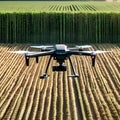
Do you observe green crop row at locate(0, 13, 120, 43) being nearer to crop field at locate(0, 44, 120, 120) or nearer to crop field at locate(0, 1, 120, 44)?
crop field at locate(0, 1, 120, 44)

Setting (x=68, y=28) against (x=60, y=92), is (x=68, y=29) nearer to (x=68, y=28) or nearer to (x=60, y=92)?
(x=68, y=28)

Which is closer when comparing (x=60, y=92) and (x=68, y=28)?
(x=60, y=92)

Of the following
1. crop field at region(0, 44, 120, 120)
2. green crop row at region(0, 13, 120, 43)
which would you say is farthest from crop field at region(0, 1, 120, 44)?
crop field at region(0, 44, 120, 120)

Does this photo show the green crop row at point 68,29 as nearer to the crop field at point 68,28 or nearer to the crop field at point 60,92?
the crop field at point 68,28

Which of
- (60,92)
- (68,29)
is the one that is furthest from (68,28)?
(60,92)

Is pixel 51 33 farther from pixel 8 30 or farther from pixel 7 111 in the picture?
pixel 7 111

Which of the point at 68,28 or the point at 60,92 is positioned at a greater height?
the point at 60,92

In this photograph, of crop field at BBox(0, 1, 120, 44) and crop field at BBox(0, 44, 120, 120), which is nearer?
crop field at BBox(0, 44, 120, 120)

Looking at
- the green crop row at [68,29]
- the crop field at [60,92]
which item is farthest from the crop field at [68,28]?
the crop field at [60,92]

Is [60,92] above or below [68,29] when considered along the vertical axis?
above
